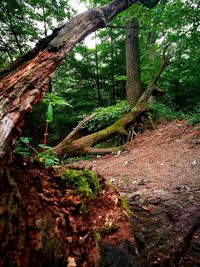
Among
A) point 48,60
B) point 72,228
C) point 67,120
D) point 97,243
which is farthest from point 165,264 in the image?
point 67,120

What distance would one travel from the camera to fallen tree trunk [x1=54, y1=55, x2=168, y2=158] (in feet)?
22.6

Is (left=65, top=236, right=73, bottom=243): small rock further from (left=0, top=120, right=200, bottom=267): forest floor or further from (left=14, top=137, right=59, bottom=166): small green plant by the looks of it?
(left=14, top=137, right=59, bottom=166): small green plant

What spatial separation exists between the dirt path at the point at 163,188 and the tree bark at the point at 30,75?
119 cm

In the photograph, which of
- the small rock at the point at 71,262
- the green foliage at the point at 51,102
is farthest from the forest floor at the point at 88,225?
the green foliage at the point at 51,102

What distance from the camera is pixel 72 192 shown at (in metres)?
1.82

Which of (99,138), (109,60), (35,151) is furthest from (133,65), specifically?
(35,151)

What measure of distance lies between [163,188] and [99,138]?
13.7ft

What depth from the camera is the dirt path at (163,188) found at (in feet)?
5.86

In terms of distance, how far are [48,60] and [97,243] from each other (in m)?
1.61

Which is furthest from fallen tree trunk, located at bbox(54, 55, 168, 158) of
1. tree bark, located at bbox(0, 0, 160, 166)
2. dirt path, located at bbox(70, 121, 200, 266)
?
tree bark, located at bbox(0, 0, 160, 166)

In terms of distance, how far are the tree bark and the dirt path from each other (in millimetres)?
1192

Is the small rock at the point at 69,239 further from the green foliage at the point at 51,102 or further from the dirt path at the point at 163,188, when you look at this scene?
the green foliage at the point at 51,102

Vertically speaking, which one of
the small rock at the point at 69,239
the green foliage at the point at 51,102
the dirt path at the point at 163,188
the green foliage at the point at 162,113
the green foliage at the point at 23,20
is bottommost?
the dirt path at the point at 163,188

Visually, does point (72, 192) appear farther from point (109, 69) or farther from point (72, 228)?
point (109, 69)
